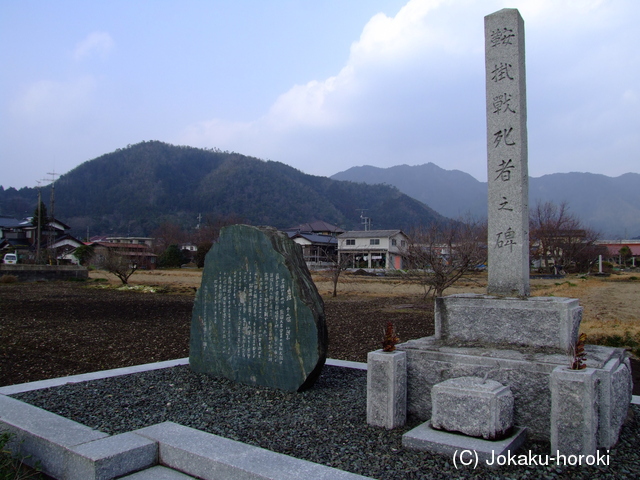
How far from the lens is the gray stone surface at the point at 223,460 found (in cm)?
292

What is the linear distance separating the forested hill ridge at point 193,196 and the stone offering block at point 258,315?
245ft

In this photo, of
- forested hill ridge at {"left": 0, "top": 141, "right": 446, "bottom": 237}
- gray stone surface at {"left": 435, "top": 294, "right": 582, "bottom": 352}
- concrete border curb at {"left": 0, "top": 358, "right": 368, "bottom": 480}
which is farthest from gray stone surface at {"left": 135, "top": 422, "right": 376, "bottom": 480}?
Answer: forested hill ridge at {"left": 0, "top": 141, "right": 446, "bottom": 237}

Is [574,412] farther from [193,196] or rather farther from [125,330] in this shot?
[193,196]

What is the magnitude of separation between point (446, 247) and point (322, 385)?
35.8 feet

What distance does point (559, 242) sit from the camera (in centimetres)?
3972

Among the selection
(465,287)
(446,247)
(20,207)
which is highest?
(20,207)

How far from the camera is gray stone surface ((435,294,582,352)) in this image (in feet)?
13.3

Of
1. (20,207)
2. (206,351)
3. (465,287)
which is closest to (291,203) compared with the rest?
(20,207)

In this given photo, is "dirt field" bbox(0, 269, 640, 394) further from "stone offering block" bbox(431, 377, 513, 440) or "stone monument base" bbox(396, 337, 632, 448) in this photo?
"stone offering block" bbox(431, 377, 513, 440)

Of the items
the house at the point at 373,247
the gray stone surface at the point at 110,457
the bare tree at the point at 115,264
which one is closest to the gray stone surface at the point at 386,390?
the gray stone surface at the point at 110,457

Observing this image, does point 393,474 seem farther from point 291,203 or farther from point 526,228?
point 291,203

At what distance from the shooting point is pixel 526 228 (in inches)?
187

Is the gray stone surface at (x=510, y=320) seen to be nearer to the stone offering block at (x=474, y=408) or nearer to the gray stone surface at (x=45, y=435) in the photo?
the stone offering block at (x=474, y=408)

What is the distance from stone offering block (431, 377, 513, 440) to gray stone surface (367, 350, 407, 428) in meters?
0.38
